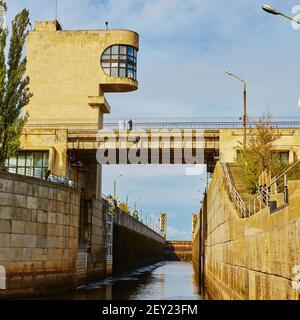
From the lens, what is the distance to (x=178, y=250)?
152 metres

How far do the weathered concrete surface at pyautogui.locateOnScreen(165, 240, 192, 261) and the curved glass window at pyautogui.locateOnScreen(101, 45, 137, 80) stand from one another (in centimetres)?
9566

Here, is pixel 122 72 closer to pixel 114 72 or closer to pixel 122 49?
pixel 114 72

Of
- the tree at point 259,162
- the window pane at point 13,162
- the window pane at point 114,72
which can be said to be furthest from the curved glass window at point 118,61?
the tree at point 259,162

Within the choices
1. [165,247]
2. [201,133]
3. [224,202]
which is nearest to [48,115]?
[201,133]

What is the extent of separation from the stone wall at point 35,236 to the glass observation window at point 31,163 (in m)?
12.9

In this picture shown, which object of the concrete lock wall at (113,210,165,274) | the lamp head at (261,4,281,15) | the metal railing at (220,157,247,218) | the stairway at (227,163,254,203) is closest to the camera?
the lamp head at (261,4,281,15)

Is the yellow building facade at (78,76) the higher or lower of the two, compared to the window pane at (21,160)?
higher

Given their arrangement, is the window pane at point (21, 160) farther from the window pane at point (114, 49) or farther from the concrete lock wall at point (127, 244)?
the window pane at point (114, 49)

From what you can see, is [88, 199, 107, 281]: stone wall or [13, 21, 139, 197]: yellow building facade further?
[13, 21, 139, 197]: yellow building facade

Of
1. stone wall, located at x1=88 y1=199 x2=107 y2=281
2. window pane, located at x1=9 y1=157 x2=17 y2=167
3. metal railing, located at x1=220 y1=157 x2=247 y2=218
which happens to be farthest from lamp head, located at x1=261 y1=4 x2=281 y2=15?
window pane, located at x1=9 y1=157 x2=17 y2=167

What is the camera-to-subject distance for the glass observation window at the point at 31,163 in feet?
161

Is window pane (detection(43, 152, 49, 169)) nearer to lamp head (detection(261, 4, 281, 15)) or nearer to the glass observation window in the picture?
the glass observation window

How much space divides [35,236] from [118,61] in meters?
28.5

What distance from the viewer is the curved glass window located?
55.7m
